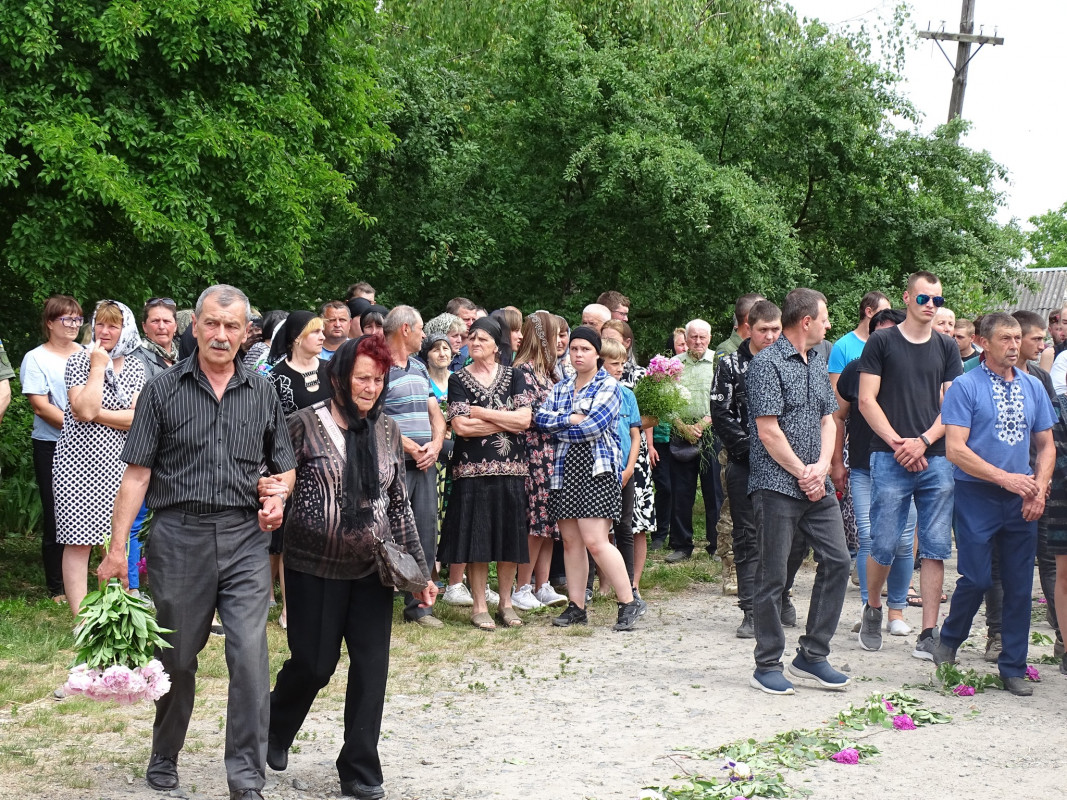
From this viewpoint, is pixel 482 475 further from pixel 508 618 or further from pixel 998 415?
pixel 998 415

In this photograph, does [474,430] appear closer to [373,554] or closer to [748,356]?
[748,356]

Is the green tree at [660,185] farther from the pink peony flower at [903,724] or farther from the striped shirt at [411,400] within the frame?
the pink peony flower at [903,724]

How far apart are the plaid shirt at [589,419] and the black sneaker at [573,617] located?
37.9 inches

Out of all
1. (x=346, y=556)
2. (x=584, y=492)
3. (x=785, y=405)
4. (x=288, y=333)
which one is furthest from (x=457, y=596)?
(x=346, y=556)

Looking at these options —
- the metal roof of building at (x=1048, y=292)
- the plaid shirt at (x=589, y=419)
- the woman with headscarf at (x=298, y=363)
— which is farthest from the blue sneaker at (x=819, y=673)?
the metal roof of building at (x=1048, y=292)

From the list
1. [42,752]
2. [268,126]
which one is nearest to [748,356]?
[42,752]

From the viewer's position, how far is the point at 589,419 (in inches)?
359

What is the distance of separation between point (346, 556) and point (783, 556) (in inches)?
121

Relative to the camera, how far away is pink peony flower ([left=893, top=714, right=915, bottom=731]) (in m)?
6.69

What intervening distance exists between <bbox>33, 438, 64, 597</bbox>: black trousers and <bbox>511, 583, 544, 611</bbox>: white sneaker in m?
3.52

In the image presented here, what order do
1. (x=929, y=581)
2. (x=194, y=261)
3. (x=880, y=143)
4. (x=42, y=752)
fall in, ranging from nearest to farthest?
(x=42, y=752) → (x=929, y=581) → (x=194, y=261) → (x=880, y=143)

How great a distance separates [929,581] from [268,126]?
25.9ft

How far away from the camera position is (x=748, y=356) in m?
8.98

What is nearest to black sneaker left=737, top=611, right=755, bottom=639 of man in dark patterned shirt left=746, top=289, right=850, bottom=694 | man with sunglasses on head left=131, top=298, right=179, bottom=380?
man in dark patterned shirt left=746, top=289, right=850, bottom=694
